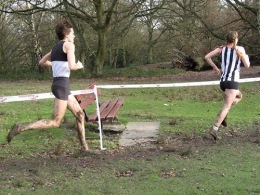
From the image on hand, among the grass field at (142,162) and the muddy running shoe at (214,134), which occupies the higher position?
the muddy running shoe at (214,134)

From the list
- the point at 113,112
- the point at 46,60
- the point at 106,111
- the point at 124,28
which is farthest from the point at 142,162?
the point at 124,28

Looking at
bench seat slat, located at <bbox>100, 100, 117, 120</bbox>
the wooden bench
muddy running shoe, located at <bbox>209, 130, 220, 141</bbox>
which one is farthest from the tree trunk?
muddy running shoe, located at <bbox>209, 130, 220, 141</bbox>

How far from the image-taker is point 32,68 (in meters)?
34.9

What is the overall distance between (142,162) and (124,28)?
2340 centimetres

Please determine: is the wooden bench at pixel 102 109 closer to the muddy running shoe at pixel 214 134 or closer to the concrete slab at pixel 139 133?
the concrete slab at pixel 139 133

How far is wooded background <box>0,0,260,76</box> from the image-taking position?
26.4 meters

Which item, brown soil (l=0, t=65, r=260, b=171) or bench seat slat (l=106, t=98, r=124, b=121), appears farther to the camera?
bench seat slat (l=106, t=98, r=124, b=121)

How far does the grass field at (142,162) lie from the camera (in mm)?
5457

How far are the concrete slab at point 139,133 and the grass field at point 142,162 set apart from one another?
0.18m

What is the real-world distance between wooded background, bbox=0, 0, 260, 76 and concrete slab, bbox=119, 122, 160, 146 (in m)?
14.3

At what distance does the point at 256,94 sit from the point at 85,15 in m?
14.1

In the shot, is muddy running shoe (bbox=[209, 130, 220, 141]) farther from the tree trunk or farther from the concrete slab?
the tree trunk

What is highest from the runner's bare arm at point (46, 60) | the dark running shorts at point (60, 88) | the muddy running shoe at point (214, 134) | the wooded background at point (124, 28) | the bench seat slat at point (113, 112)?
the wooded background at point (124, 28)

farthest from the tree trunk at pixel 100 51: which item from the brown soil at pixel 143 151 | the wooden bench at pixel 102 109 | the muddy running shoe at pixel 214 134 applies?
the muddy running shoe at pixel 214 134
